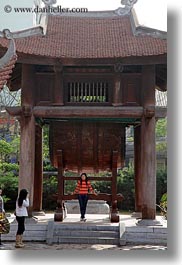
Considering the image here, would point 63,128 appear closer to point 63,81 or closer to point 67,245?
point 63,81

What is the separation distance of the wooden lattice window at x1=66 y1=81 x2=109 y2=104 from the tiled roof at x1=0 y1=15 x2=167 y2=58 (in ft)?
2.46

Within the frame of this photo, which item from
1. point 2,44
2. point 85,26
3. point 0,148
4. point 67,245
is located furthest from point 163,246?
point 0,148

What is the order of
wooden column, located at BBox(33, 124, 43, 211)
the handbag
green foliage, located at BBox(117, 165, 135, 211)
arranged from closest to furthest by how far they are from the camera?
the handbag < wooden column, located at BBox(33, 124, 43, 211) < green foliage, located at BBox(117, 165, 135, 211)

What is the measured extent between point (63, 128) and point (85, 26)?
3.06 meters

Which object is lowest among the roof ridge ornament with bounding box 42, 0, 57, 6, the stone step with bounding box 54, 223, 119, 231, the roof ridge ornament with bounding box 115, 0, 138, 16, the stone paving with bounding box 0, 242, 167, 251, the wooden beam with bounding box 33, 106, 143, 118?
the stone paving with bounding box 0, 242, 167, 251

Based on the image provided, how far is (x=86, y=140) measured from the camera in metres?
11.4

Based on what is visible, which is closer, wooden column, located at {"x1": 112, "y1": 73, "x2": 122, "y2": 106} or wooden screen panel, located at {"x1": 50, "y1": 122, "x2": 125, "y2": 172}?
wooden column, located at {"x1": 112, "y1": 73, "x2": 122, "y2": 106}

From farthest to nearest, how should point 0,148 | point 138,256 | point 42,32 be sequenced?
point 0,148
point 42,32
point 138,256

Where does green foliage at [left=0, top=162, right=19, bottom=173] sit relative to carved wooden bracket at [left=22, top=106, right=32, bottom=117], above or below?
below

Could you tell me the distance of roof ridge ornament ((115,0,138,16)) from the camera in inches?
502

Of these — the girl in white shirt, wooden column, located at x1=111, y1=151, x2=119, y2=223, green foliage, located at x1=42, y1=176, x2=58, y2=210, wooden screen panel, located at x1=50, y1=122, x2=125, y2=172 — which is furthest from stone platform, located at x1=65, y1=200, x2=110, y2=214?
the girl in white shirt

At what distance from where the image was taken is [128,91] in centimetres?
1084

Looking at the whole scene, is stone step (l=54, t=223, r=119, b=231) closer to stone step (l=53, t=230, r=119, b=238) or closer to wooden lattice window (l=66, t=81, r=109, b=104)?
stone step (l=53, t=230, r=119, b=238)

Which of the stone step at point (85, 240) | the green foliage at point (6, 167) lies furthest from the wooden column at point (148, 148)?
the green foliage at point (6, 167)
